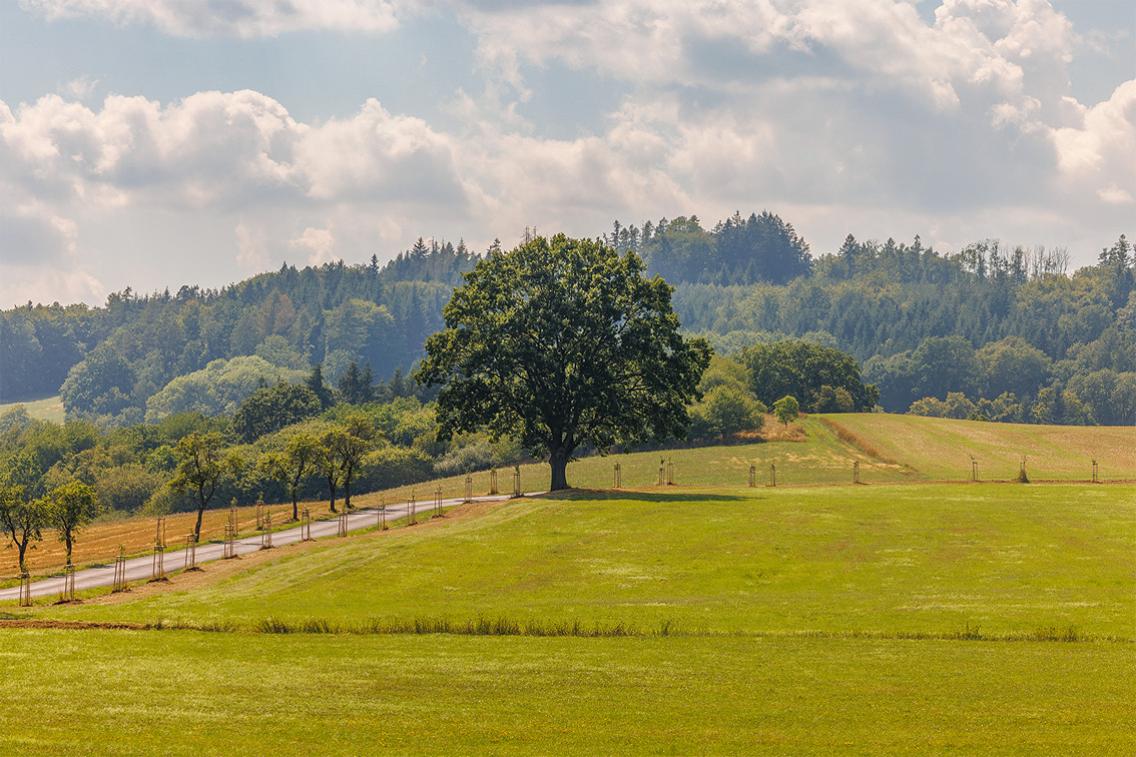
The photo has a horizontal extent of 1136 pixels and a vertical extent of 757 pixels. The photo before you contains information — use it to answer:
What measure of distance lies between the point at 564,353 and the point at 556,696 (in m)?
63.4

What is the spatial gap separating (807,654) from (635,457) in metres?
112

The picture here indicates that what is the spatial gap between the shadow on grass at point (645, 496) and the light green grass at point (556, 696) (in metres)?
45.7

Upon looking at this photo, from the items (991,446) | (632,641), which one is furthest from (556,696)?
(991,446)

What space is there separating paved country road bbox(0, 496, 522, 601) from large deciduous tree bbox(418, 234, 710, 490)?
7.68 meters

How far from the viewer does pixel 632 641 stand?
135 feet

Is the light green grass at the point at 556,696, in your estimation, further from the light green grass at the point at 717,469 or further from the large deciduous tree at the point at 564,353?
the light green grass at the point at 717,469

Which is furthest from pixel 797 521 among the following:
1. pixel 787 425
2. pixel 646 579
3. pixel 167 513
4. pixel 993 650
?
pixel 167 513

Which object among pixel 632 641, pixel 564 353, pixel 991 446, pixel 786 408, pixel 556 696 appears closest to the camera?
pixel 556 696

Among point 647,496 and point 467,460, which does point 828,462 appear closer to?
point 467,460

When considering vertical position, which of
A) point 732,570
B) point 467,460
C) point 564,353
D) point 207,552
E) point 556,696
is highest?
point 564,353

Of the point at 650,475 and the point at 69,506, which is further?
the point at 650,475

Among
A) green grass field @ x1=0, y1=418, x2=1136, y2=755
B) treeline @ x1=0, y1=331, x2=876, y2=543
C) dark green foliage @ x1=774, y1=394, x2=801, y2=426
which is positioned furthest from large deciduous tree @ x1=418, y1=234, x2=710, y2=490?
dark green foliage @ x1=774, y1=394, x2=801, y2=426

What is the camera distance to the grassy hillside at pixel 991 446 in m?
124

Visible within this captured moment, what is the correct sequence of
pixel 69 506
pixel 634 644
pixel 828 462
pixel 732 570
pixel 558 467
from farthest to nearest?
1. pixel 828 462
2. pixel 558 467
3. pixel 69 506
4. pixel 732 570
5. pixel 634 644
